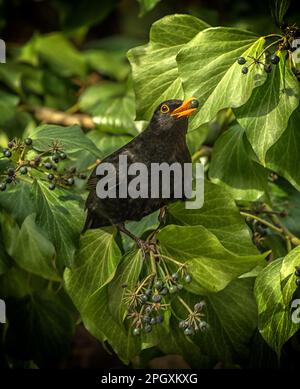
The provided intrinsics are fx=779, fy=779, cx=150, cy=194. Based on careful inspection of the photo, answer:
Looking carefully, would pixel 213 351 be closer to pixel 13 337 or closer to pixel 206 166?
pixel 206 166

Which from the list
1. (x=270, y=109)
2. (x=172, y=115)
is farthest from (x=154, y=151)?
(x=270, y=109)

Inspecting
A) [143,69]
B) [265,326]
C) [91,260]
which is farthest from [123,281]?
[143,69]

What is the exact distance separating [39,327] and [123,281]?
1.33 ft

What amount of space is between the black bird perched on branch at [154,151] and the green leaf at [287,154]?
13 cm

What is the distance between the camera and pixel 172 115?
0.92 metres

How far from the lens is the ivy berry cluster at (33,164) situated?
0.97 m

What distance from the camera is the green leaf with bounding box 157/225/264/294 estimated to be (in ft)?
2.96

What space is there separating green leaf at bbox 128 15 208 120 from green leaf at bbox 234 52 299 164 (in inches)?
4.6

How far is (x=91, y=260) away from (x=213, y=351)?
0.22 m

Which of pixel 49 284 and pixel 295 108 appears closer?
pixel 295 108

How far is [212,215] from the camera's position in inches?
40.3

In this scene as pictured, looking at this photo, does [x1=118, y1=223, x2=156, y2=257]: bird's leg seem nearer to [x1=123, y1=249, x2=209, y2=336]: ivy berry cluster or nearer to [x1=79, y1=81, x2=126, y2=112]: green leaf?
[x1=123, y1=249, x2=209, y2=336]: ivy berry cluster

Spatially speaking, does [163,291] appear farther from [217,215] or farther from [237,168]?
[237,168]

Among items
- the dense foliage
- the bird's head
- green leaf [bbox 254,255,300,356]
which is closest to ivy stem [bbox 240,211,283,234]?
the dense foliage
